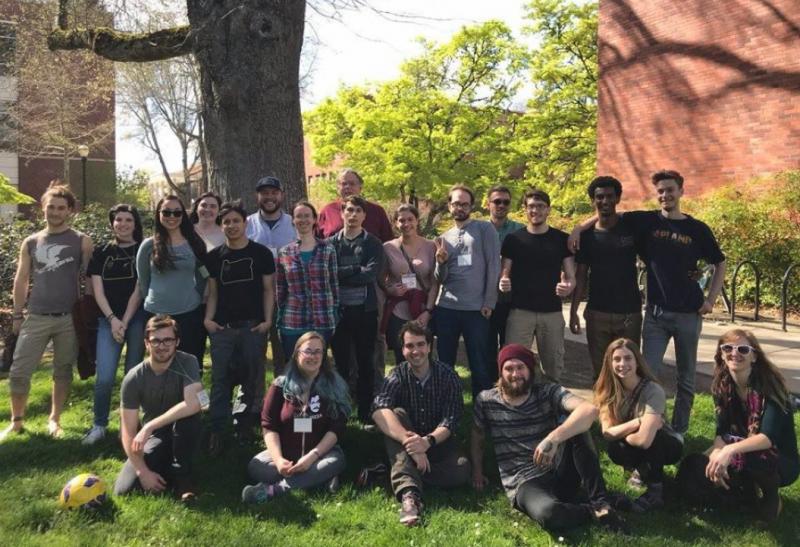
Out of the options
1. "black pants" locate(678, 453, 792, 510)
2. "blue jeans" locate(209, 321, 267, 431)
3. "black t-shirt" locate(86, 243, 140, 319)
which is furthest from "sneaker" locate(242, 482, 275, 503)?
"black pants" locate(678, 453, 792, 510)

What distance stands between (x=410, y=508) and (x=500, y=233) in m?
2.55

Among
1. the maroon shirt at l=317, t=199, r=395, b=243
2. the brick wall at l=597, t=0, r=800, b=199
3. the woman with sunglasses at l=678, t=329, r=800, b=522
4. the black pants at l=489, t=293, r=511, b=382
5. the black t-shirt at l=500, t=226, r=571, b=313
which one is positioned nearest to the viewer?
the woman with sunglasses at l=678, t=329, r=800, b=522

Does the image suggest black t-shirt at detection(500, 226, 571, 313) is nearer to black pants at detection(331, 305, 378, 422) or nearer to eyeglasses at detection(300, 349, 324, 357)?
black pants at detection(331, 305, 378, 422)

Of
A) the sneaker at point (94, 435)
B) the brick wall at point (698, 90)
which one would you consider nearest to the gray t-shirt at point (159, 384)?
the sneaker at point (94, 435)

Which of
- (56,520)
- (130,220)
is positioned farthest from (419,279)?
(56,520)

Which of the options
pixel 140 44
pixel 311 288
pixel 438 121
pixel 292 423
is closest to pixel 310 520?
pixel 292 423

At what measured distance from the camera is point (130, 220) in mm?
5156

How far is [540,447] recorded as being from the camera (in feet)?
12.6

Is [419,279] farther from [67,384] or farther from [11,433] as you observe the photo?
[11,433]

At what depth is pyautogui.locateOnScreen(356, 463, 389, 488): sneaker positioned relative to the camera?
4344 mm

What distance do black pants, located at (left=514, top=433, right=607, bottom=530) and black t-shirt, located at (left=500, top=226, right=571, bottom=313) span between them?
130 cm

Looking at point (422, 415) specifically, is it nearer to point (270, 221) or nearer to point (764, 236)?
point (270, 221)

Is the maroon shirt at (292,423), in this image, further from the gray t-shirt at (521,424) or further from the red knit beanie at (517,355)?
the red knit beanie at (517,355)

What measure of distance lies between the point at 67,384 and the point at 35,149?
2897 centimetres
